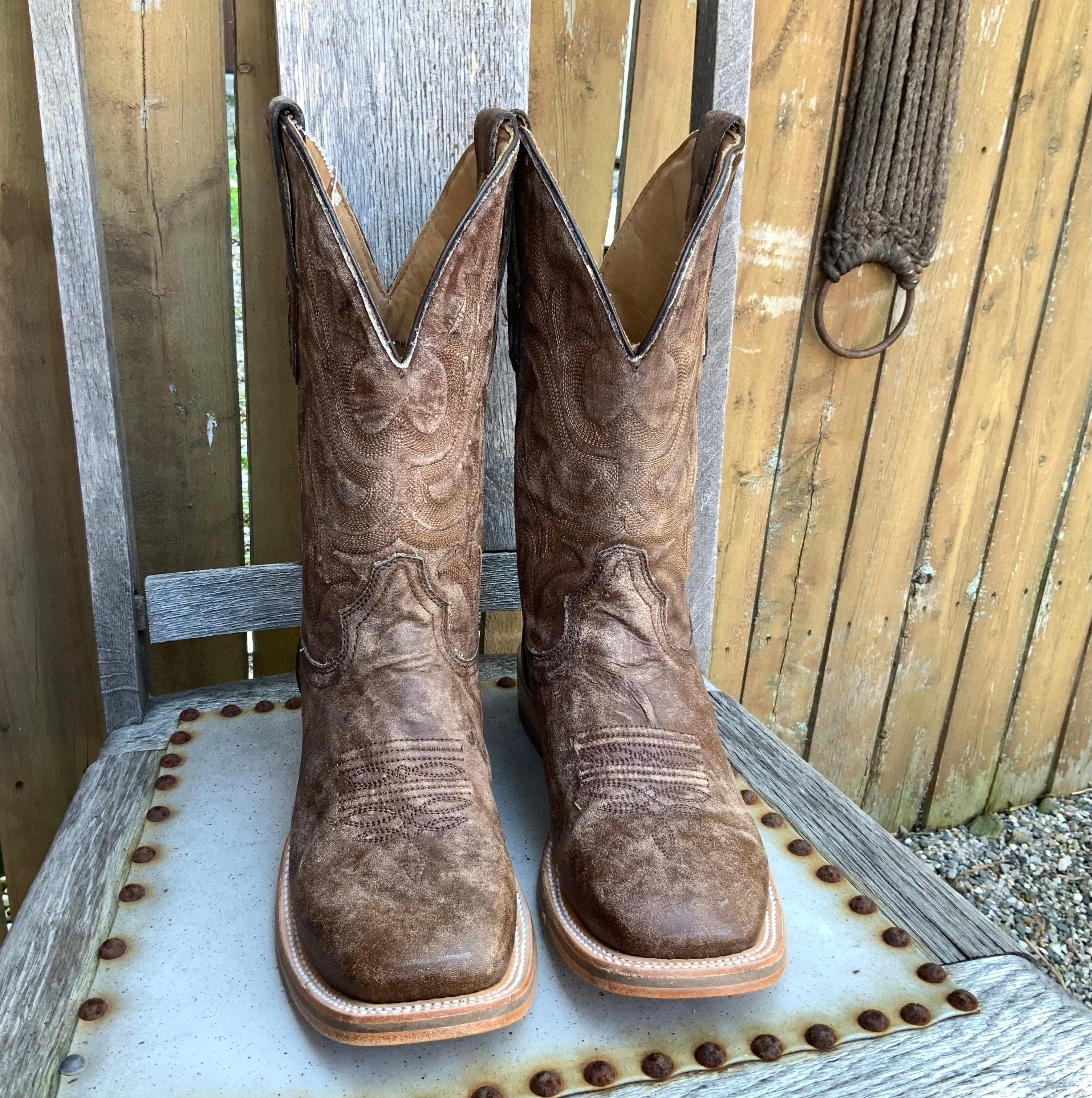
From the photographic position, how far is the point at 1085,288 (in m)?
1.62

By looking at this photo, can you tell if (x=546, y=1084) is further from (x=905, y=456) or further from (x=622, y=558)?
(x=905, y=456)

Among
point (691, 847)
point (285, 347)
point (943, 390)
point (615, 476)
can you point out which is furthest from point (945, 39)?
point (691, 847)

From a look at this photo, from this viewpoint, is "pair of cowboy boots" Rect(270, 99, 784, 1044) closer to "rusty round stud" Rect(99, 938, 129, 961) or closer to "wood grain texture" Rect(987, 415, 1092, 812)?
"rusty round stud" Rect(99, 938, 129, 961)

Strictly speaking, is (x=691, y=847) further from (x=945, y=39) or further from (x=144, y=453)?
(x=945, y=39)

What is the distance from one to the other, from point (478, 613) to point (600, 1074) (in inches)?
17.5

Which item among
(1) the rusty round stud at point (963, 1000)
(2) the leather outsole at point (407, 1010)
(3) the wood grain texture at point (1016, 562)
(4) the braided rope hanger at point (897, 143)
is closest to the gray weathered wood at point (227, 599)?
(2) the leather outsole at point (407, 1010)

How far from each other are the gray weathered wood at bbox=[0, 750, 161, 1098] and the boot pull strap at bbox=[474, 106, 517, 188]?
0.70 m

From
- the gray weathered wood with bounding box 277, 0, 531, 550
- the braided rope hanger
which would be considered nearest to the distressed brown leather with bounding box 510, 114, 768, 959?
the gray weathered wood with bounding box 277, 0, 531, 550

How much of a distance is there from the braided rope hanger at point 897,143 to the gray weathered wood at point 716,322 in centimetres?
31

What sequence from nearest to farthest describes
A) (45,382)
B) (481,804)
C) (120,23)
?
(481,804) < (120,23) < (45,382)

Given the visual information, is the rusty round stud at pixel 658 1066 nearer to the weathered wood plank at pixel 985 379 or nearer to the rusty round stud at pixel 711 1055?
the rusty round stud at pixel 711 1055

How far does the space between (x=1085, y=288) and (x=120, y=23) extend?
5.28 feet

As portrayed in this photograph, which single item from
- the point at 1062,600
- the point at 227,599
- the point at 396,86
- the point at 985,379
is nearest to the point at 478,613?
the point at 227,599

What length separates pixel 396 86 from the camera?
102 centimetres
